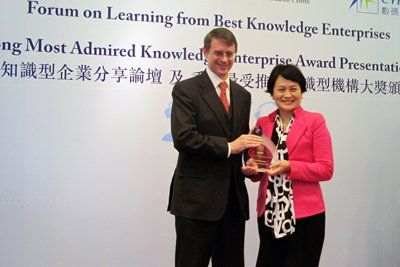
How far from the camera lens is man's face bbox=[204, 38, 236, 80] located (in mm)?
1710

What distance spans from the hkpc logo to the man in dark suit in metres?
1.66

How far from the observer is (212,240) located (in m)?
1.74

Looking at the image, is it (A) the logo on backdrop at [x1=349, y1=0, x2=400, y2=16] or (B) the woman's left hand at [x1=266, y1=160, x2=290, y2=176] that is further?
(A) the logo on backdrop at [x1=349, y1=0, x2=400, y2=16]

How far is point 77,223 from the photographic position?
255cm

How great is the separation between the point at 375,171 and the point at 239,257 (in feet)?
5.36

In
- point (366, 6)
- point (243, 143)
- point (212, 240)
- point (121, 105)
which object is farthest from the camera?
point (366, 6)

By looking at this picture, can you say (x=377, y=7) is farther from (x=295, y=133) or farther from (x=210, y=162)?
(x=210, y=162)

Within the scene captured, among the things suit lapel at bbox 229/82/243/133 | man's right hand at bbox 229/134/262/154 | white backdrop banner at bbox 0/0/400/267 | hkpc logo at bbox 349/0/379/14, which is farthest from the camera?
hkpc logo at bbox 349/0/379/14

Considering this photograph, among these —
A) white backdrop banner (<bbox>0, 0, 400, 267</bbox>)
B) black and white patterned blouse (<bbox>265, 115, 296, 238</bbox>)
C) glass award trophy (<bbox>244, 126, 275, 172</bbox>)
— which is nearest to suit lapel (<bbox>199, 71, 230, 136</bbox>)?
glass award trophy (<bbox>244, 126, 275, 172</bbox>)

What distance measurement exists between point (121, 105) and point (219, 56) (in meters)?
1.06

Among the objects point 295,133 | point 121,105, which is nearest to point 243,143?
point 295,133

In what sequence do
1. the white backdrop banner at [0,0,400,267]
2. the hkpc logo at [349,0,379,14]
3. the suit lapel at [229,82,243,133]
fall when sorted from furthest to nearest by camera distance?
the hkpc logo at [349,0,379,14] → the white backdrop banner at [0,0,400,267] → the suit lapel at [229,82,243,133]

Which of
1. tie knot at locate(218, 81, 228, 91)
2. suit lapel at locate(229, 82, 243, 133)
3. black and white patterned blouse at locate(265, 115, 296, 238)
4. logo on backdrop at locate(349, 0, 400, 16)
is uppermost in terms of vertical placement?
logo on backdrop at locate(349, 0, 400, 16)

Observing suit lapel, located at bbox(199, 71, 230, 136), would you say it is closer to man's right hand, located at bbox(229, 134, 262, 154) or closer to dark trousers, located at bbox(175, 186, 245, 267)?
man's right hand, located at bbox(229, 134, 262, 154)
